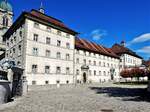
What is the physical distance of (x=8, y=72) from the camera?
16500mm

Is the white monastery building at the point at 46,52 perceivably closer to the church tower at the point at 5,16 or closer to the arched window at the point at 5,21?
the church tower at the point at 5,16

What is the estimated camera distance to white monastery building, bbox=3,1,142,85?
3716 centimetres

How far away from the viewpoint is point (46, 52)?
40.3 metres

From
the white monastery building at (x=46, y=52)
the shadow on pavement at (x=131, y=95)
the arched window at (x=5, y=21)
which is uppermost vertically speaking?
the arched window at (x=5, y=21)

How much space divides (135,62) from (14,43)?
55970 millimetres

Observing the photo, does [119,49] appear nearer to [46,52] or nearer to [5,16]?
[46,52]

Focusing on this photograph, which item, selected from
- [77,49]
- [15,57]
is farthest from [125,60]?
[15,57]

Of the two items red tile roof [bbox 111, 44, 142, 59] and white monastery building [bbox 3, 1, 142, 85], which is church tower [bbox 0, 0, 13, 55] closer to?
white monastery building [bbox 3, 1, 142, 85]

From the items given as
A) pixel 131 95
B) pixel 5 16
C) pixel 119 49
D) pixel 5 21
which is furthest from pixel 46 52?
pixel 5 16

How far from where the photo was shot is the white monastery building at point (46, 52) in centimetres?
3716

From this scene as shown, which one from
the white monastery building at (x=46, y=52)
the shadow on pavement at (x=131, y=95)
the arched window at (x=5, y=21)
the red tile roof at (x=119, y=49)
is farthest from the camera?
the arched window at (x=5, y=21)

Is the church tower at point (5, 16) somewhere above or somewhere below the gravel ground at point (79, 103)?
above

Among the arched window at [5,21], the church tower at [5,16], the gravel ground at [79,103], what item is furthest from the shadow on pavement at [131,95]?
the arched window at [5,21]

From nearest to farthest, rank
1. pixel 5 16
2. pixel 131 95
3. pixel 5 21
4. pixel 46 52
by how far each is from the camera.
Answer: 1. pixel 131 95
2. pixel 46 52
3. pixel 5 21
4. pixel 5 16
